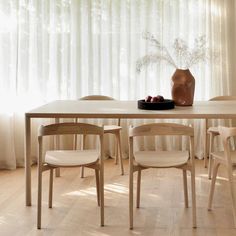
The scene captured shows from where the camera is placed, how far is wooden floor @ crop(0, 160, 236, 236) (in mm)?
3133

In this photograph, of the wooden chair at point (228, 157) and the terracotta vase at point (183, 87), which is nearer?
the wooden chair at point (228, 157)

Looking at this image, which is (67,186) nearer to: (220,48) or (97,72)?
(97,72)

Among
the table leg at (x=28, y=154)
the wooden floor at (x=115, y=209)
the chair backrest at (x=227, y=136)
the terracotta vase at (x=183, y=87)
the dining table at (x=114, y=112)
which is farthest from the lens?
the terracotta vase at (x=183, y=87)

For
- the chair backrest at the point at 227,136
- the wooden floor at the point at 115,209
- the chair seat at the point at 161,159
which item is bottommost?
the wooden floor at the point at 115,209

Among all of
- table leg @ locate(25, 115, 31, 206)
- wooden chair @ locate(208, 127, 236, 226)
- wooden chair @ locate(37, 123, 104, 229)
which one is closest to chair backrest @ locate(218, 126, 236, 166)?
wooden chair @ locate(208, 127, 236, 226)

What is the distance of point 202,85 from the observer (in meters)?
5.15

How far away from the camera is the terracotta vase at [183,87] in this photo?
153 inches

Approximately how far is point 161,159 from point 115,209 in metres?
0.56

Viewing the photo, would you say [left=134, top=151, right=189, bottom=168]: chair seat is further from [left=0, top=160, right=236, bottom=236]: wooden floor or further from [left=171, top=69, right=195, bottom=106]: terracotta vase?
[left=171, top=69, right=195, bottom=106]: terracotta vase

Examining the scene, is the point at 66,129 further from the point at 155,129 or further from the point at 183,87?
the point at 183,87

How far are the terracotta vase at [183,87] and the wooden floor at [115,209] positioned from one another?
2.48 feet

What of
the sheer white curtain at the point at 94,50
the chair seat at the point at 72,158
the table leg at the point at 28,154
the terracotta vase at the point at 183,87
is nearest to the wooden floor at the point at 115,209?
the table leg at the point at 28,154

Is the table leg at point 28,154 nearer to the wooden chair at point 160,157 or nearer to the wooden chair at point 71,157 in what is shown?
the wooden chair at point 71,157

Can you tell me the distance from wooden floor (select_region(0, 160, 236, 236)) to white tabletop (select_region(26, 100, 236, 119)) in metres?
0.69
